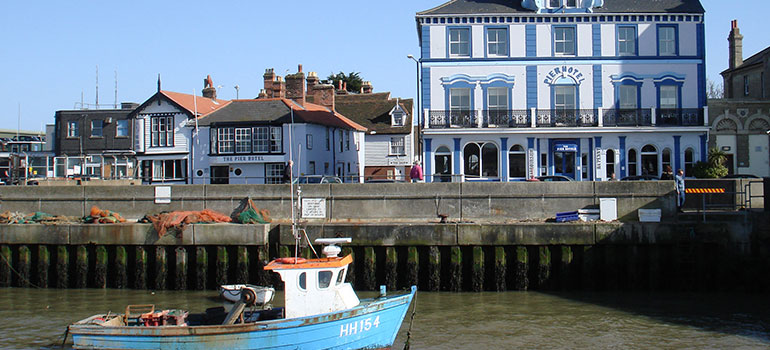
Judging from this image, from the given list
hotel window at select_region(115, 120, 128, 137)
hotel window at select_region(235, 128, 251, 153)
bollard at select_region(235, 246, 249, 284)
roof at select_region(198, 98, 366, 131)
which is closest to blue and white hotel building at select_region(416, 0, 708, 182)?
roof at select_region(198, 98, 366, 131)

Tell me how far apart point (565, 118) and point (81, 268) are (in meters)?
23.6

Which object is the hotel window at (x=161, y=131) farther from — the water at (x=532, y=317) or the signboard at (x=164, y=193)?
the water at (x=532, y=317)

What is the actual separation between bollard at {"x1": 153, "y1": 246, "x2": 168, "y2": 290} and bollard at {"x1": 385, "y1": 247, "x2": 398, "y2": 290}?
7.40 meters

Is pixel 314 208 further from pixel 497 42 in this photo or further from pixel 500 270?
pixel 497 42

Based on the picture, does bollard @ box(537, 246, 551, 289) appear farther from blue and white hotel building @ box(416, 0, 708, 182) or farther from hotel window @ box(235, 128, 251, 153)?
hotel window @ box(235, 128, 251, 153)

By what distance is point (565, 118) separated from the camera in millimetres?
36531

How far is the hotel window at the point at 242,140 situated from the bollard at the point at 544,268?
2025 cm

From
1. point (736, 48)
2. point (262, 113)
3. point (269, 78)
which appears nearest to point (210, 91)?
point (269, 78)

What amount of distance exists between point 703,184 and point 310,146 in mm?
21106

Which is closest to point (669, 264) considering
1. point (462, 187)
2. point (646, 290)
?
point (646, 290)

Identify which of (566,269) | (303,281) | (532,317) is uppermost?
(303,281)

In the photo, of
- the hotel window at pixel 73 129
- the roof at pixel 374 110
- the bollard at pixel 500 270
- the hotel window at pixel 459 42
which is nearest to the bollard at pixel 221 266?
the bollard at pixel 500 270

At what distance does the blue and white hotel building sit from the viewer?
36.7 m

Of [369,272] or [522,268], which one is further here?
[369,272]
